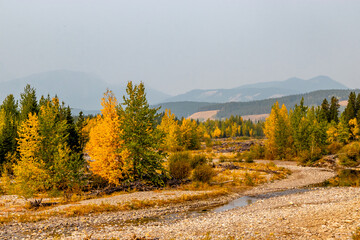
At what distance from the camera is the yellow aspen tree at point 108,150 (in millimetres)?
28542

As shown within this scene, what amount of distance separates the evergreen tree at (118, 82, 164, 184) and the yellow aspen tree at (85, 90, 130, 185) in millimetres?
849

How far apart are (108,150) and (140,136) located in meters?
3.94

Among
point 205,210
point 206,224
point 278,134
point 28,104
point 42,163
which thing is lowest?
point 205,210

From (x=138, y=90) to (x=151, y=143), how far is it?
6630 mm

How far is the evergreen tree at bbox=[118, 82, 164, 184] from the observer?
29.6 metres

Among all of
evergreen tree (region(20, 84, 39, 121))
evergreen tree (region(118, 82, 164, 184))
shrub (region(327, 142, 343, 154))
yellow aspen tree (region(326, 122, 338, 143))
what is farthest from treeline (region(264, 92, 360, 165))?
evergreen tree (region(20, 84, 39, 121))

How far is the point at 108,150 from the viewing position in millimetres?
28656

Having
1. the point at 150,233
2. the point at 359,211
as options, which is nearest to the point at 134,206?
the point at 150,233

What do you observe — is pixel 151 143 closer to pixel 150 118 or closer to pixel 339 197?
pixel 150 118

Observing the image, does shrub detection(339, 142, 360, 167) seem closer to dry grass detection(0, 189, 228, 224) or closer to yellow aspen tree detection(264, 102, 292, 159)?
yellow aspen tree detection(264, 102, 292, 159)

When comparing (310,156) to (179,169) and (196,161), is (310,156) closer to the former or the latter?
(196,161)

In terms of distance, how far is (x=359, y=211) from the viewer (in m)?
16.2

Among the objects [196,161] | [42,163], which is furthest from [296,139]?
[42,163]

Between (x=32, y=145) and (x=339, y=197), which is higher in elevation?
(x=32, y=145)
